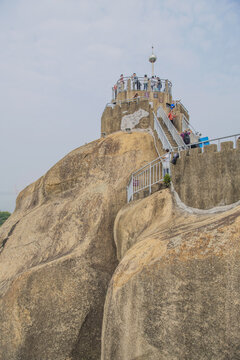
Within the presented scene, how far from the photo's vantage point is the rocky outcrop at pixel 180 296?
6820 millimetres

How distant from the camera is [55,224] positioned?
1473cm

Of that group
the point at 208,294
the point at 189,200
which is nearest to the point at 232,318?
the point at 208,294

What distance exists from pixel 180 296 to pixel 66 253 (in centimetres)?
651

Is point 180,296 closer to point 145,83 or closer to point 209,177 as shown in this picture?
point 209,177

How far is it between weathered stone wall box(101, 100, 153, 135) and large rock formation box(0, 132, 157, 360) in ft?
4.89

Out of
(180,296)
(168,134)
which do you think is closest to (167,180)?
(180,296)

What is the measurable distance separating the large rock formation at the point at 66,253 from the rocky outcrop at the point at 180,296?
127 inches

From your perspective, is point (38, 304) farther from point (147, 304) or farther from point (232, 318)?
point (232, 318)

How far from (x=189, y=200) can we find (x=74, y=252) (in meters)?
4.83

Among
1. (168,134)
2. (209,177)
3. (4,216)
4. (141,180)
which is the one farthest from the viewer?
(4,216)

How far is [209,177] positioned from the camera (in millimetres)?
10000

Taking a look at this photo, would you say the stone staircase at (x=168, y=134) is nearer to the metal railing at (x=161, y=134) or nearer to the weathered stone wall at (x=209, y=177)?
the metal railing at (x=161, y=134)

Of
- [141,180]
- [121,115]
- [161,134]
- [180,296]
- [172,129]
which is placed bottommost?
[180,296]

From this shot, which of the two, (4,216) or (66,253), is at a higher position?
(4,216)
